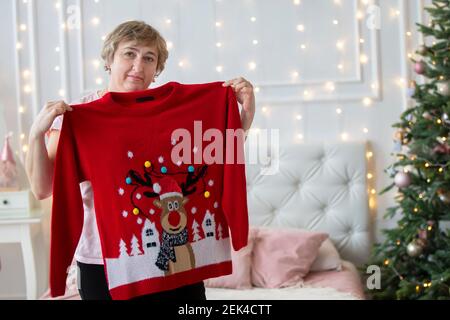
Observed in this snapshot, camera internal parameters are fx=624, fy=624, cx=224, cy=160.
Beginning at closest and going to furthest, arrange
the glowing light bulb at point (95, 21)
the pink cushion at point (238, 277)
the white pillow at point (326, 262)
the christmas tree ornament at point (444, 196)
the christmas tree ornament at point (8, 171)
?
the christmas tree ornament at point (444, 196) → the pink cushion at point (238, 277) → the white pillow at point (326, 262) → the christmas tree ornament at point (8, 171) → the glowing light bulb at point (95, 21)

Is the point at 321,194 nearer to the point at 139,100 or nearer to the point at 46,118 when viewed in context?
the point at 139,100

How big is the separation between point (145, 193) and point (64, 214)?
23cm

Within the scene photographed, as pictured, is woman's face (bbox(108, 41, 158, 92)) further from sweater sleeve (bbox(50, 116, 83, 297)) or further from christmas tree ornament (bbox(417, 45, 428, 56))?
christmas tree ornament (bbox(417, 45, 428, 56))

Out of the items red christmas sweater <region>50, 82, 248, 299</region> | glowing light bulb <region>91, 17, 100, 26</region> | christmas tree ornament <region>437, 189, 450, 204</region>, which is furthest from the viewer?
glowing light bulb <region>91, 17, 100, 26</region>

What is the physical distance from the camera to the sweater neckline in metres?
1.74

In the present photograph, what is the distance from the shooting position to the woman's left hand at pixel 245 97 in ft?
5.61

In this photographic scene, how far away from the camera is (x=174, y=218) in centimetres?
167

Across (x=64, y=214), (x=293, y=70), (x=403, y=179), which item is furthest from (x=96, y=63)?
(x=64, y=214)

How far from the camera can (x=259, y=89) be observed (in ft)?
10.7

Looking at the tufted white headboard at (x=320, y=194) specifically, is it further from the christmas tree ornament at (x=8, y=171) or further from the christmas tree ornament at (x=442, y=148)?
the christmas tree ornament at (x=8, y=171)

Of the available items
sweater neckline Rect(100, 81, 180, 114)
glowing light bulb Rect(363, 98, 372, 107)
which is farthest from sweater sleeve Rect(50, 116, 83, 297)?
glowing light bulb Rect(363, 98, 372, 107)

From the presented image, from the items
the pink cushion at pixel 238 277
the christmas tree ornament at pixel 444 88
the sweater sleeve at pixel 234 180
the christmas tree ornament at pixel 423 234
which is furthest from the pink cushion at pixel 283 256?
the sweater sleeve at pixel 234 180

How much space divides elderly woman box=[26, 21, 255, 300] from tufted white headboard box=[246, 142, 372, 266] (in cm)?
143
